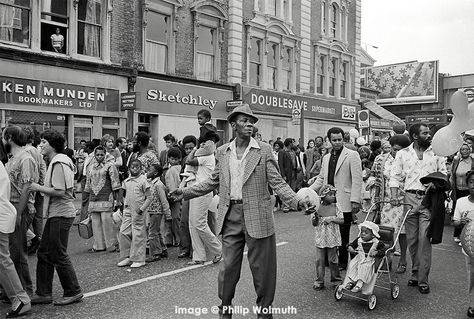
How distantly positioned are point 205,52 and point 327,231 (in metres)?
16.0

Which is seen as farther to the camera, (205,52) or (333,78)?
(333,78)

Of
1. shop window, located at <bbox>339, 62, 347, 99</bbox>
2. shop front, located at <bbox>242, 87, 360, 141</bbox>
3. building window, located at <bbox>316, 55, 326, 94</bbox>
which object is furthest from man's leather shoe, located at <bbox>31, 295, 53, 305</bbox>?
shop window, located at <bbox>339, 62, 347, 99</bbox>

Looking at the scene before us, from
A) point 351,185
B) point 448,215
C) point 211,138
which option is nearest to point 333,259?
point 351,185

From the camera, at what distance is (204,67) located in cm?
2098

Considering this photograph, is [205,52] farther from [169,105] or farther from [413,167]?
[413,167]

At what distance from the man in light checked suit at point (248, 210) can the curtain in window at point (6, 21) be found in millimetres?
12138

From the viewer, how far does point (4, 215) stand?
4930 mm

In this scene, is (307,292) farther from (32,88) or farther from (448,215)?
(32,88)

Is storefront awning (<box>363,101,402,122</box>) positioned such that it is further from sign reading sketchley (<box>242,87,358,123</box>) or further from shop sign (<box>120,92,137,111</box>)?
shop sign (<box>120,92,137,111</box>)

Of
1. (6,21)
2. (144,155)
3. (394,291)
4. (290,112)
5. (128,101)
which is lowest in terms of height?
(394,291)

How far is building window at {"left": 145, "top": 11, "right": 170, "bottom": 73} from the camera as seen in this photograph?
18.6 m

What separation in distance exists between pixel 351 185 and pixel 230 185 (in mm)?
2137

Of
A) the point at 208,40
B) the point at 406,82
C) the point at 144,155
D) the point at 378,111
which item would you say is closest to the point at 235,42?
the point at 208,40

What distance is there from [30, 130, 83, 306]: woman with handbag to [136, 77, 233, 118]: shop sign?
39.2 feet
